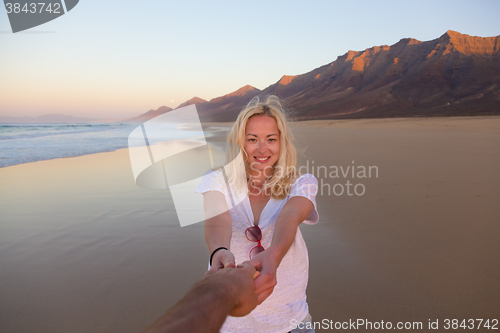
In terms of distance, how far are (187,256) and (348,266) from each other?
1846 millimetres

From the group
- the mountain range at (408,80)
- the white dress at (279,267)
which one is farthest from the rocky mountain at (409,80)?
the white dress at (279,267)

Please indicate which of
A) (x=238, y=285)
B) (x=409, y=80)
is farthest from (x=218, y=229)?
(x=409, y=80)

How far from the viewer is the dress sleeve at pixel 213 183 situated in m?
1.95

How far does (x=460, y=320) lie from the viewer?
2391mm

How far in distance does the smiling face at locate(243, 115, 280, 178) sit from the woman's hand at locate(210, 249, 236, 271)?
0.82 m

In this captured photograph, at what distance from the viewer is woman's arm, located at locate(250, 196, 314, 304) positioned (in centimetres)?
133

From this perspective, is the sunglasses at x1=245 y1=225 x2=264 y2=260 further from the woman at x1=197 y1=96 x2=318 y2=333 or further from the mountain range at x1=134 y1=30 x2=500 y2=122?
the mountain range at x1=134 y1=30 x2=500 y2=122

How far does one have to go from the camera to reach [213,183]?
1963 mm

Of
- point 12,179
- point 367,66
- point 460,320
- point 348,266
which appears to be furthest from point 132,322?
point 367,66

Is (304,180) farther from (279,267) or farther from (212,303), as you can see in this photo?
(212,303)

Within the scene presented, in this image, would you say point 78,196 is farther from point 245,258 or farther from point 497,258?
point 497,258

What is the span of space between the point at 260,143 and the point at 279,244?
0.86 meters

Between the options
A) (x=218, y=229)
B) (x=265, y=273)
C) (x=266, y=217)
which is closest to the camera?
(x=265, y=273)

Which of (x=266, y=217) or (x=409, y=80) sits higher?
(x=409, y=80)
